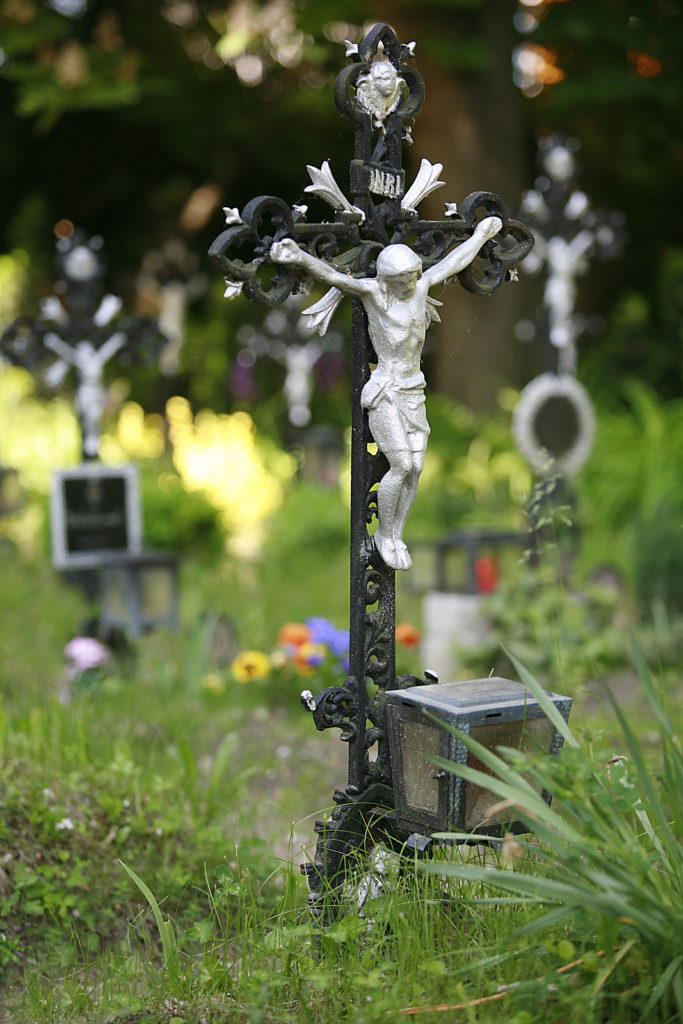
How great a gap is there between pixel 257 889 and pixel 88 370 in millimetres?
4342

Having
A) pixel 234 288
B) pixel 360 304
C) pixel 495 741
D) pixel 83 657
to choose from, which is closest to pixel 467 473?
pixel 83 657

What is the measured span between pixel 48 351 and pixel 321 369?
8.88m

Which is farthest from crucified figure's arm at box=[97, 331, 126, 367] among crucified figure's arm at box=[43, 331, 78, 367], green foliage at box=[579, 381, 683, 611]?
green foliage at box=[579, 381, 683, 611]

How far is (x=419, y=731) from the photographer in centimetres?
279

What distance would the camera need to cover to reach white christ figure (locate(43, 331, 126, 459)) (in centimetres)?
687

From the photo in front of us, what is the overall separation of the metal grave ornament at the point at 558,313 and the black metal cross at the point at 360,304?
14.8 ft

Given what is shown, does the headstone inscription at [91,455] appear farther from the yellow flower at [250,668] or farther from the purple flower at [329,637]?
the purple flower at [329,637]

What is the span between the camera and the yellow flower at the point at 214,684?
5344 millimetres

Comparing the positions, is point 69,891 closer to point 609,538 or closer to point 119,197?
point 609,538

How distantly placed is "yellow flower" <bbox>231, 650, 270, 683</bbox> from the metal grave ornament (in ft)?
9.41

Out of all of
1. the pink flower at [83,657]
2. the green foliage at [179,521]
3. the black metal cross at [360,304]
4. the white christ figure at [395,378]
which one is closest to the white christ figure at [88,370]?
the pink flower at [83,657]

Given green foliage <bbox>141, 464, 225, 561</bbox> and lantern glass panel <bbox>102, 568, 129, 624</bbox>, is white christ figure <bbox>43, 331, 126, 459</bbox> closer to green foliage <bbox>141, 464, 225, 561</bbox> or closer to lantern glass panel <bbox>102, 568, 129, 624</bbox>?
lantern glass panel <bbox>102, 568, 129, 624</bbox>

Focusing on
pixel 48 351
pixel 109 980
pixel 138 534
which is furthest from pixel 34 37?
pixel 109 980

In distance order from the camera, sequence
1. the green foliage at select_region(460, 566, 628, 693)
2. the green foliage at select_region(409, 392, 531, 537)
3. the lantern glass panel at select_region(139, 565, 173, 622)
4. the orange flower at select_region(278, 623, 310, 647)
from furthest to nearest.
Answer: the green foliage at select_region(409, 392, 531, 537), the lantern glass panel at select_region(139, 565, 173, 622), the green foliage at select_region(460, 566, 628, 693), the orange flower at select_region(278, 623, 310, 647)
